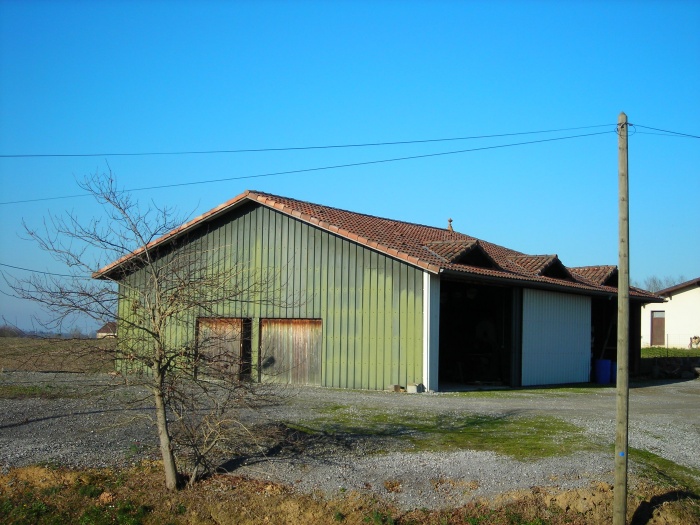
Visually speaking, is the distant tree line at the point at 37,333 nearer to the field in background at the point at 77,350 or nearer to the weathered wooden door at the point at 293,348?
the field in background at the point at 77,350

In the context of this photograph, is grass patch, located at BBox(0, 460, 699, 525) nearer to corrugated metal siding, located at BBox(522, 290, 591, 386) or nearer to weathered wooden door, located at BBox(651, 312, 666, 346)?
corrugated metal siding, located at BBox(522, 290, 591, 386)

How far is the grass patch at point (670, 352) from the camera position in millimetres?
35594

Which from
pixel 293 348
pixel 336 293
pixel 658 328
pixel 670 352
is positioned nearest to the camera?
pixel 336 293

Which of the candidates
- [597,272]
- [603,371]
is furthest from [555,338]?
[597,272]

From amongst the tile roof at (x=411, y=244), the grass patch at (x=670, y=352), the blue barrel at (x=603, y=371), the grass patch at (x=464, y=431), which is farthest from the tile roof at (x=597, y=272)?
the grass patch at (x=464, y=431)

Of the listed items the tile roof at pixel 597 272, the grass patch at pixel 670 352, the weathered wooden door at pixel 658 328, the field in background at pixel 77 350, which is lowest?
the grass patch at pixel 670 352

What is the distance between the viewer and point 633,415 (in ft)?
51.1

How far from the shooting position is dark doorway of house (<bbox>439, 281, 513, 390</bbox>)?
71.5 feet

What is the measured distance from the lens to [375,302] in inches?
757

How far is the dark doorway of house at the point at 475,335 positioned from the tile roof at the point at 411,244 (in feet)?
4.29

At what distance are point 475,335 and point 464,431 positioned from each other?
39.7 feet

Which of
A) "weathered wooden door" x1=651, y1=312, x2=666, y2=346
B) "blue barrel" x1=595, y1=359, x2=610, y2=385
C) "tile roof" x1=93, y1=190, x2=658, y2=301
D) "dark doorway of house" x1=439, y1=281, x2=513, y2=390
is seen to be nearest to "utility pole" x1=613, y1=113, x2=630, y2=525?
"tile roof" x1=93, y1=190, x2=658, y2=301

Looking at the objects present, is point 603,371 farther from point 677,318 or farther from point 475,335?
point 677,318

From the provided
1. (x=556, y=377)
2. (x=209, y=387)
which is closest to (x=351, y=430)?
(x=209, y=387)
